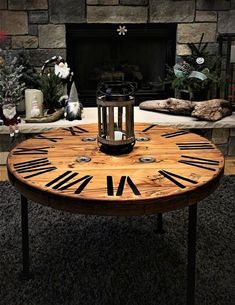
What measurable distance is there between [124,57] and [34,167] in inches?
85.0

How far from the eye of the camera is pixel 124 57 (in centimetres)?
362

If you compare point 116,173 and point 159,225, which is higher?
point 116,173

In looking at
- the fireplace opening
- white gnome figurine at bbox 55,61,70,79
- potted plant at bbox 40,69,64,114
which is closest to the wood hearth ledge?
potted plant at bbox 40,69,64,114

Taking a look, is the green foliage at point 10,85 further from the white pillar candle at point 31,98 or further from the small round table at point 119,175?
the small round table at point 119,175

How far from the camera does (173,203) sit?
141cm

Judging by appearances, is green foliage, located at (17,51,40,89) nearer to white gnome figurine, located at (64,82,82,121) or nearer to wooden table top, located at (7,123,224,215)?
white gnome figurine, located at (64,82,82,121)

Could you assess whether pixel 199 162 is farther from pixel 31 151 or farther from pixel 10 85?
pixel 10 85

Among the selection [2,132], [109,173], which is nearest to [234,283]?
[109,173]

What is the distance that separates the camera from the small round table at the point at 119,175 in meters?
1.39

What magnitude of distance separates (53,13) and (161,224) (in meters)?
1.87

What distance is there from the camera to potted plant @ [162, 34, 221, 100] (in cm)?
326

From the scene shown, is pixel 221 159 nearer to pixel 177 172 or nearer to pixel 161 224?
pixel 177 172

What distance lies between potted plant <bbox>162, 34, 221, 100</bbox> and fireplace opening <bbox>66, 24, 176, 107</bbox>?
0.24m

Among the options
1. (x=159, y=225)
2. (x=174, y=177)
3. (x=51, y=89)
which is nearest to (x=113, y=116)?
(x=174, y=177)
